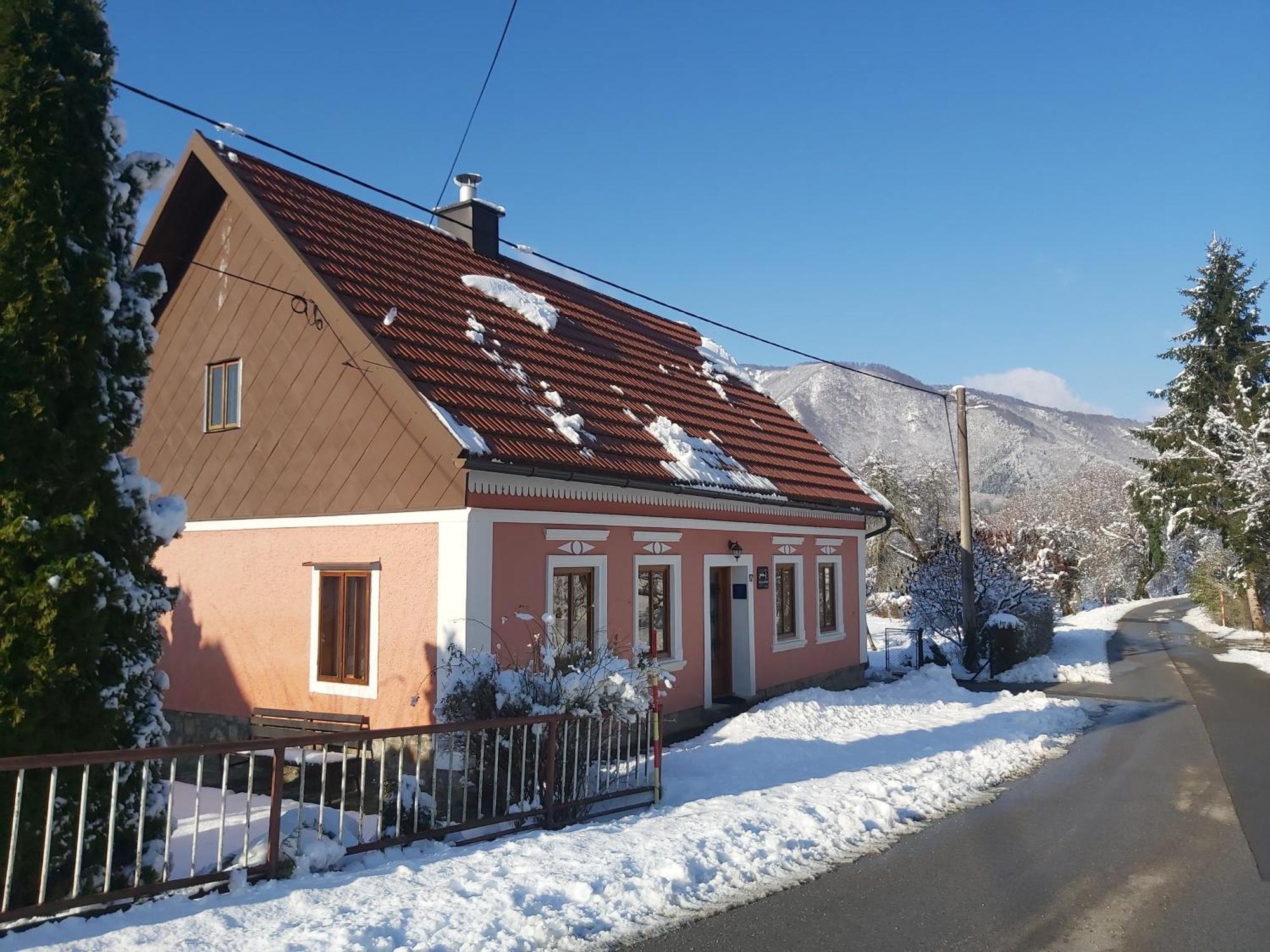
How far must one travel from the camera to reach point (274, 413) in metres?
11.6

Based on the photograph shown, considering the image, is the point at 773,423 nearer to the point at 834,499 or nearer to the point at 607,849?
the point at 834,499

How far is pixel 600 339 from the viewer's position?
15555 mm

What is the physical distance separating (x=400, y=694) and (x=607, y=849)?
4.03m

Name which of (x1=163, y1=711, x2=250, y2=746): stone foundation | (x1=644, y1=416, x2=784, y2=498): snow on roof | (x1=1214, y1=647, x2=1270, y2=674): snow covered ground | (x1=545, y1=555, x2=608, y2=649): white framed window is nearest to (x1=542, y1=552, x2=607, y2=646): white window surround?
(x1=545, y1=555, x2=608, y2=649): white framed window

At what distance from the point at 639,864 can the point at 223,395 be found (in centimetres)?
868

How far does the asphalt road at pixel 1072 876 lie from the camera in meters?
5.64

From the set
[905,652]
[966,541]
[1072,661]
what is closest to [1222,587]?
[1072,661]

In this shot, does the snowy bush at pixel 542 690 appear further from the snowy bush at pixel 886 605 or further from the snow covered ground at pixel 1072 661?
the snowy bush at pixel 886 605

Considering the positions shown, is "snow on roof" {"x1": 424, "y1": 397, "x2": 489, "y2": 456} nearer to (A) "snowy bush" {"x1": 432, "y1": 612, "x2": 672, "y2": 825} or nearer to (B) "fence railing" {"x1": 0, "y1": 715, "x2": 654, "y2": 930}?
(A) "snowy bush" {"x1": 432, "y1": 612, "x2": 672, "y2": 825}

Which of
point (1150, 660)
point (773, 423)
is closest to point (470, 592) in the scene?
point (773, 423)

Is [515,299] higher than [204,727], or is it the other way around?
[515,299]

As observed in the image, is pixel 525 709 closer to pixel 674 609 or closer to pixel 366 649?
pixel 366 649

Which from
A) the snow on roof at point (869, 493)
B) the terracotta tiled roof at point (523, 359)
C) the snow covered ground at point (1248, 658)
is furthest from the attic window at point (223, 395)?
the snow covered ground at point (1248, 658)

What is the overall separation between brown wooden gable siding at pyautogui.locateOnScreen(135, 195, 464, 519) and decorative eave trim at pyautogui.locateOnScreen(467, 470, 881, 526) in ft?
1.46
